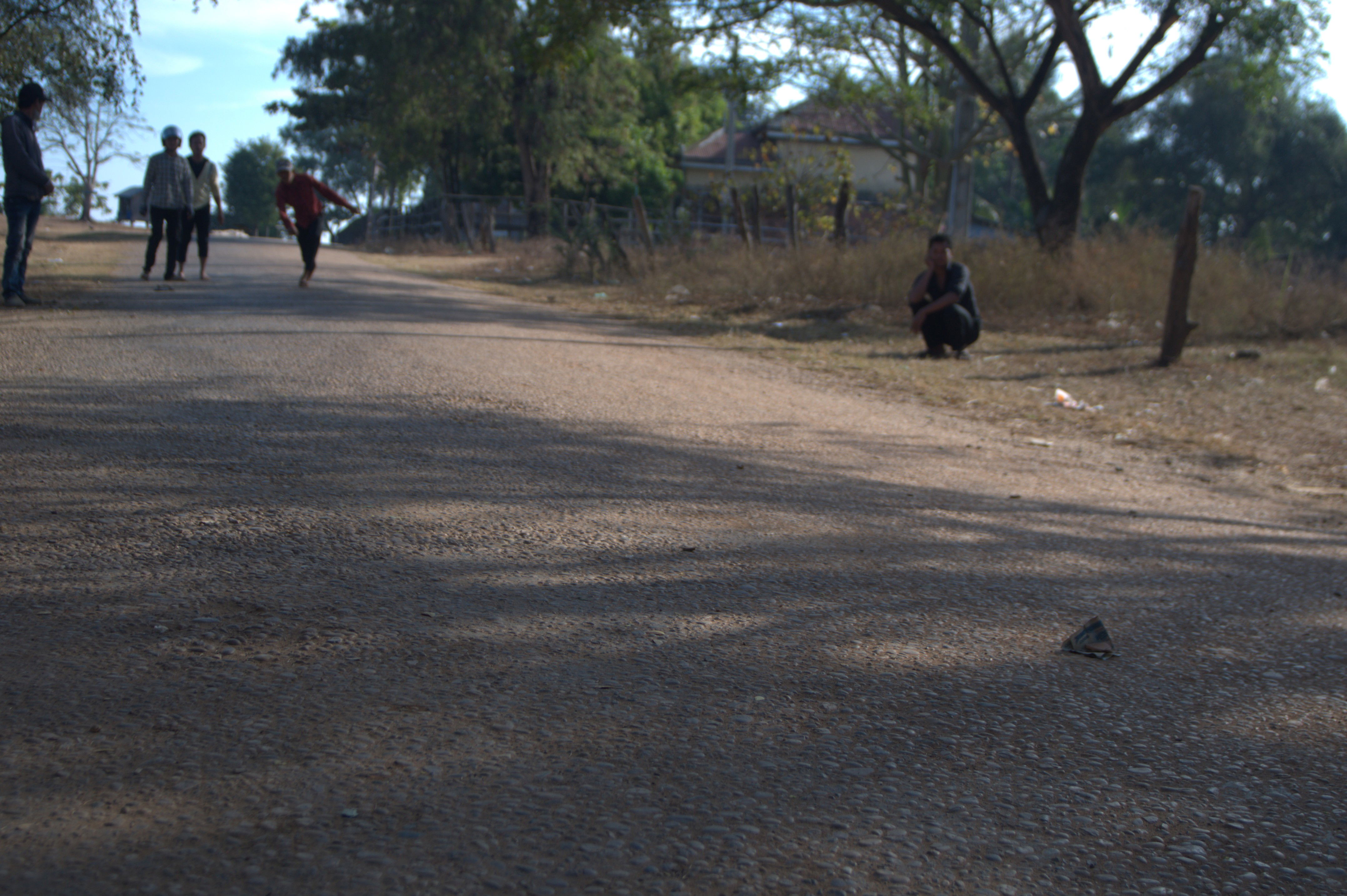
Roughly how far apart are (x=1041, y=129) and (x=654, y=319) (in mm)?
28631

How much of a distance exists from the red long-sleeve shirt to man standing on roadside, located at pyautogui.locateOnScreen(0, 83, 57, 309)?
299 cm

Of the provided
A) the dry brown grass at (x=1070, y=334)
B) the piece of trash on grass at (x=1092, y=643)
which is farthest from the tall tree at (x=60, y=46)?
the piece of trash on grass at (x=1092, y=643)

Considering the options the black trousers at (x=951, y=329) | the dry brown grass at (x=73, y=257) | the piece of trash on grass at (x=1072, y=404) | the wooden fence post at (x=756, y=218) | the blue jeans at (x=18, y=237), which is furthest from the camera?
the wooden fence post at (x=756, y=218)

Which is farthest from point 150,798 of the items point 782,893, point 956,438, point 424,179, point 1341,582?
point 424,179

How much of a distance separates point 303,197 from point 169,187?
1.38 meters

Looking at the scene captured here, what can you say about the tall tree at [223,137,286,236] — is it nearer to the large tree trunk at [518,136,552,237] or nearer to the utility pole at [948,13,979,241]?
the large tree trunk at [518,136,552,237]

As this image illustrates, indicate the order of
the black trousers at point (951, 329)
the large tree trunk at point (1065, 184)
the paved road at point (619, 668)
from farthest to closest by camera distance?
the large tree trunk at point (1065, 184) → the black trousers at point (951, 329) → the paved road at point (619, 668)

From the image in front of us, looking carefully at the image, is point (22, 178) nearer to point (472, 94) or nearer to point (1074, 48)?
point (1074, 48)

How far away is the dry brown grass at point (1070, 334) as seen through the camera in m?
7.54

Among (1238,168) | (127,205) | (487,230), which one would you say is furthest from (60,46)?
(127,205)

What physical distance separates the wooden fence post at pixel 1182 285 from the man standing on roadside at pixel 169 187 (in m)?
10.3

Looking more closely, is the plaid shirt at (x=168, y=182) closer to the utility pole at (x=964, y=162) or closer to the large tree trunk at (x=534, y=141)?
the utility pole at (x=964, y=162)

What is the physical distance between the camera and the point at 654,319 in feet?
41.9

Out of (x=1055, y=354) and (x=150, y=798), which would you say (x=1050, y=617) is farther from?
(x=1055, y=354)
